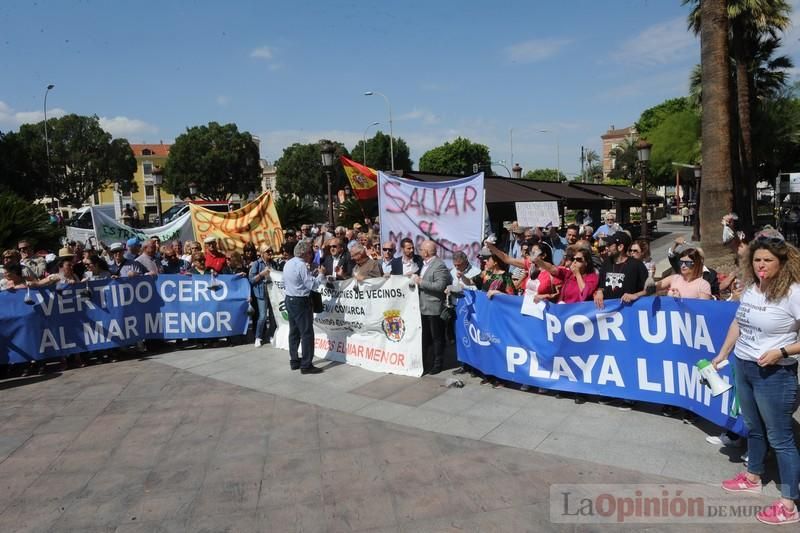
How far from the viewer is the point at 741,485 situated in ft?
12.9

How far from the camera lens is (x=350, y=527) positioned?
146 inches

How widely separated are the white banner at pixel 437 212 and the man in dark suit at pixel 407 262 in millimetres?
307

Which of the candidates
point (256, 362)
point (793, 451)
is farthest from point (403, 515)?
point (256, 362)

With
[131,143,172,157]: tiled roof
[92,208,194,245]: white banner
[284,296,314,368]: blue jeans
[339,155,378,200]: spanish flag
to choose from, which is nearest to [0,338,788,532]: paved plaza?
Result: [284,296,314,368]: blue jeans

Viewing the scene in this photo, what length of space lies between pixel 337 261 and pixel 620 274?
4294 mm

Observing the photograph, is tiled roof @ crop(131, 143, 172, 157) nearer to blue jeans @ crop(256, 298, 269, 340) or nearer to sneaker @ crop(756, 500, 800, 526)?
blue jeans @ crop(256, 298, 269, 340)

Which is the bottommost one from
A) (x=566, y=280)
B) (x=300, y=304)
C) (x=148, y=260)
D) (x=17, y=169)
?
(x=300, y=304)

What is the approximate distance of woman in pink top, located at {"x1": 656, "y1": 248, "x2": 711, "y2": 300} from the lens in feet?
16.7

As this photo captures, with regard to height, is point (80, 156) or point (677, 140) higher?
point (80, 156)

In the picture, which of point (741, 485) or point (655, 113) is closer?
point (741, 485)

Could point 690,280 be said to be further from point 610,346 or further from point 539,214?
point 539,214

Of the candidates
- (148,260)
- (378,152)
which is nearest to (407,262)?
(148,260)

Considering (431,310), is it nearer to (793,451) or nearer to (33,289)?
(793,451)

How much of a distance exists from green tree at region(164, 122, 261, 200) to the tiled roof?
139ft
